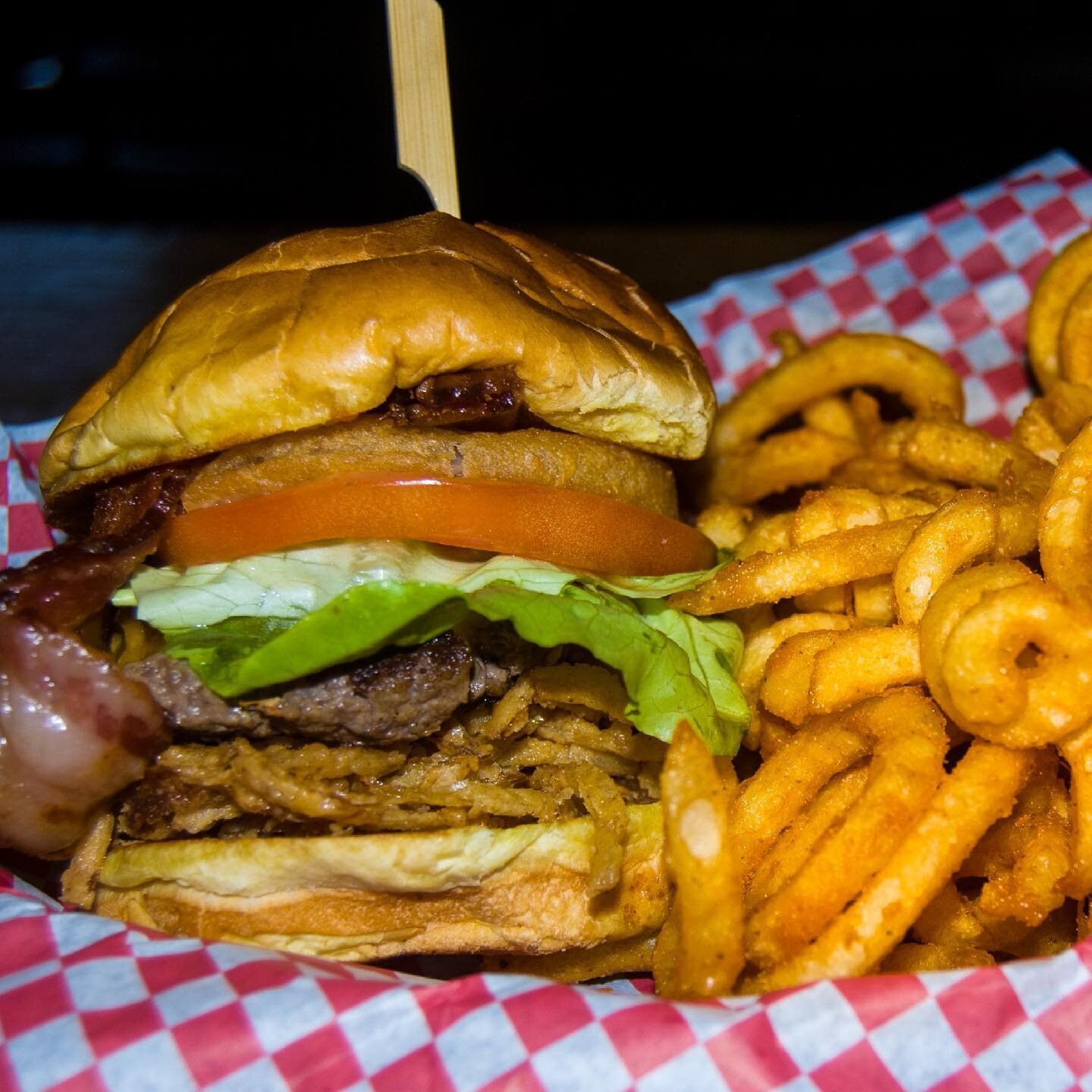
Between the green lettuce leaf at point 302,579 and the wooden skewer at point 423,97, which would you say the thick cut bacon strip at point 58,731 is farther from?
the wooden skewer at point 423,97

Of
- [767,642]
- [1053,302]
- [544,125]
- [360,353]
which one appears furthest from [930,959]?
[544,125]

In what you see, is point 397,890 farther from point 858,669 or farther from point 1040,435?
point 1040,435

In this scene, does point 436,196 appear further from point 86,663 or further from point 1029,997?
point 1029,997

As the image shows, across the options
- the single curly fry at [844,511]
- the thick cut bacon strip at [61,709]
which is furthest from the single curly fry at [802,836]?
the thick cut bacon strip at [61,709]

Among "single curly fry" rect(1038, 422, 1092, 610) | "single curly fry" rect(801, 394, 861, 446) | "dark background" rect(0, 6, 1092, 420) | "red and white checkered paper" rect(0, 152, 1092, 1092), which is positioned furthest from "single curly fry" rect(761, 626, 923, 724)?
"dark background" rect(0, 6, 1092, 420)

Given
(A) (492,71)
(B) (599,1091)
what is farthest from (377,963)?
(A) (492,71)

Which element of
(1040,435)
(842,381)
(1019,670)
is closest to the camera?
(1019,670)
